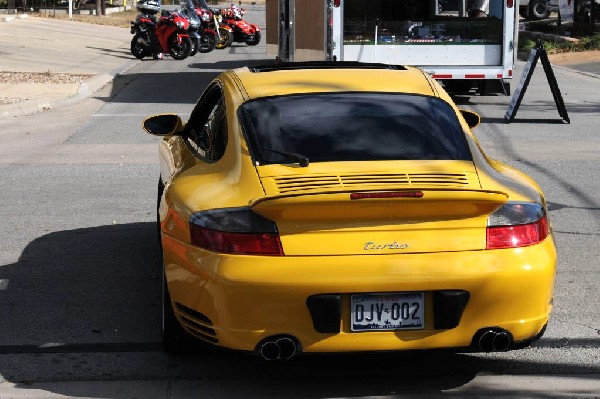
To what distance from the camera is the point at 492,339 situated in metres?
5.36

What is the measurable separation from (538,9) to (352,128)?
1621 inches

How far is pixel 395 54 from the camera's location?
1903cm

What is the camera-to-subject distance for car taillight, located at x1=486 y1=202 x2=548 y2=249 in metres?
5.38

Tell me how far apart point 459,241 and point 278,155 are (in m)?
1.05

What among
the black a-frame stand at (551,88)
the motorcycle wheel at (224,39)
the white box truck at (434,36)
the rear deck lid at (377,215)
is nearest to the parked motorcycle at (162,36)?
the motorcycle wheel at (224,39)

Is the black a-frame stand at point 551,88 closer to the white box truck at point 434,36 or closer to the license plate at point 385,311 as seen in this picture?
the white box truck at point 434,36

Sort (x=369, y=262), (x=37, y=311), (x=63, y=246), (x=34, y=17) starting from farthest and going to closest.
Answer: (x=34, y=17) → (x=63, y=246) → (x=37, y=311) → (x=369, y=262)

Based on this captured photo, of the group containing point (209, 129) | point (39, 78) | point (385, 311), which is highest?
point (209, 129)

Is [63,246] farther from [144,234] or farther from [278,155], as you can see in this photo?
[278,155]

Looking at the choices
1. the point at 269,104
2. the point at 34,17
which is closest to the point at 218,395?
the point at 269,104

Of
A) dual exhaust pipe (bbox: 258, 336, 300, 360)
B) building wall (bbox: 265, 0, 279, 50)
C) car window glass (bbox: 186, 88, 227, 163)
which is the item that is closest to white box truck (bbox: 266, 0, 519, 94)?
building wall (bbox: 265, 0, 279, 50)

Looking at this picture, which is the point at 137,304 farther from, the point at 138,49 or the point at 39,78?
the point at 138,49

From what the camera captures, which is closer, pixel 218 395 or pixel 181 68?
pixel 218 395

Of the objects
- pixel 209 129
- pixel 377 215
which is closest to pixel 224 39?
pixel 209 129
